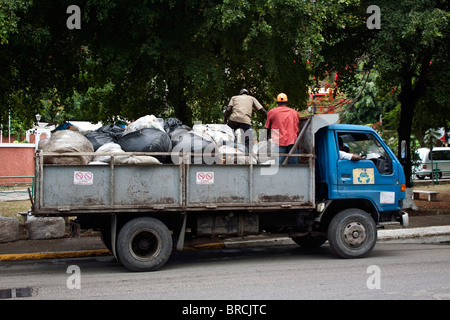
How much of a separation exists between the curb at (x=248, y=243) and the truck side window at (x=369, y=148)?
2.75 meters

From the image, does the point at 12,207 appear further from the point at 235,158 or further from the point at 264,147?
the point at 235,158


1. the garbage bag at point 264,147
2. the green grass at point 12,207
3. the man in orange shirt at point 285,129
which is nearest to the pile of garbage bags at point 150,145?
the garbage bag at point 264,147

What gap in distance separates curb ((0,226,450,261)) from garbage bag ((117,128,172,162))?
2.72m

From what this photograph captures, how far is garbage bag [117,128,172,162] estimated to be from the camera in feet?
26.8

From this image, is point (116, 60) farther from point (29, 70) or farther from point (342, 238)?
point (342, 238)

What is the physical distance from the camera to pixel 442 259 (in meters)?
8.97

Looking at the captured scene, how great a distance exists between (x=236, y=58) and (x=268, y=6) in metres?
2.01

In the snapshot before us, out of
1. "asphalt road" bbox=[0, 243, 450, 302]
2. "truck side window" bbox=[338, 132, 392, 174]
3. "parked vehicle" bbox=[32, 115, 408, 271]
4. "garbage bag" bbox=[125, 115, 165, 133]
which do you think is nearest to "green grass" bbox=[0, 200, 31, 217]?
"asphalt road" bbox=[0, 243, 450, 302]

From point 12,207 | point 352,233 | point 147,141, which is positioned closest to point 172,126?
point 147,141

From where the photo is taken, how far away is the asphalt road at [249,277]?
6.52 meters

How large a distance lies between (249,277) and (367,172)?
9.71 ft

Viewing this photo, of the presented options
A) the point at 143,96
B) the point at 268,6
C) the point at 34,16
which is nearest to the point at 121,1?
the point at 34,16

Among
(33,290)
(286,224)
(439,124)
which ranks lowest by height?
(33,290)

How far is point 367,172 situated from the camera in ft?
30.2
